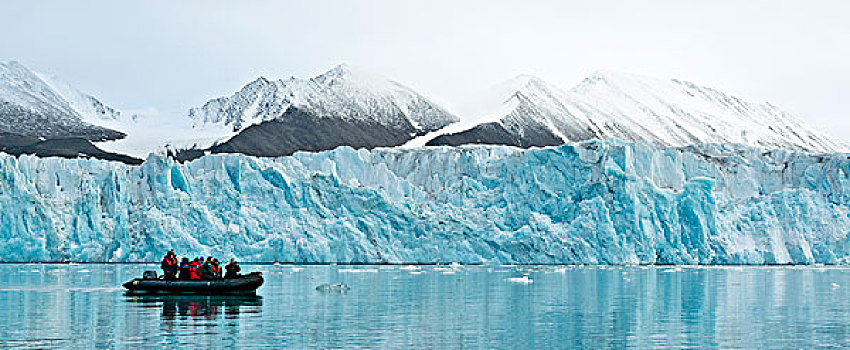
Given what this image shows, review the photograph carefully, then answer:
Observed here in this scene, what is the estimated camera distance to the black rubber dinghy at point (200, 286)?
75.5ft

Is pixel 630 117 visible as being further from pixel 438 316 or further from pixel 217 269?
pixel 438 316

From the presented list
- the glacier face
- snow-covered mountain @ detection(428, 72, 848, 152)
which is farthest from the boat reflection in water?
snow-covered mountain @ detection(428, 72, 848, 152)

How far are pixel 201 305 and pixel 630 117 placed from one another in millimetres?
65750

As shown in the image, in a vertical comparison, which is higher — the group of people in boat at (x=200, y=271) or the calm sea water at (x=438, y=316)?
the group of people in boat at (x=200, y=271)

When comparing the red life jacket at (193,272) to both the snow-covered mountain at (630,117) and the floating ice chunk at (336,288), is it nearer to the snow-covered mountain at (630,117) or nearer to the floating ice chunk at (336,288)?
the floating ice chunk at (336,288)

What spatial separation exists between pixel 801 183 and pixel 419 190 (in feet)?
55.0

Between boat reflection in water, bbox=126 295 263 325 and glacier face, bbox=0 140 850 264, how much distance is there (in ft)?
54.2

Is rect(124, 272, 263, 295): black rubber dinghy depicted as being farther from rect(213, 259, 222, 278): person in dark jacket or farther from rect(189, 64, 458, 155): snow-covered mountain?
rect(189, 64, 458, 155): snow-covered mountain

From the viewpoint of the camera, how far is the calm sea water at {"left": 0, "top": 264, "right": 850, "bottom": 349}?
1366cm

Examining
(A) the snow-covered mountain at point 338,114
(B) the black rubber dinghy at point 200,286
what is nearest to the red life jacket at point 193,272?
(B) the black rubber dinghy at point 200,286

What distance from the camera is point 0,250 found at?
1561 inches

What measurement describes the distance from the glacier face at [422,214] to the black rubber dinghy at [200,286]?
625 inches

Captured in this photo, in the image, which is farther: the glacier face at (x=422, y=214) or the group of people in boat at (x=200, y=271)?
the glacier face at (x=422, y=214)

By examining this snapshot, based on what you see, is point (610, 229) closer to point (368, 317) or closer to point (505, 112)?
point (368, 317)
